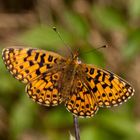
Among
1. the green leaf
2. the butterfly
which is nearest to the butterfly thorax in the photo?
the butterfly

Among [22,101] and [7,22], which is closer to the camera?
[22,101]

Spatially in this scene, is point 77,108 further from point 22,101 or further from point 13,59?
point 22,101

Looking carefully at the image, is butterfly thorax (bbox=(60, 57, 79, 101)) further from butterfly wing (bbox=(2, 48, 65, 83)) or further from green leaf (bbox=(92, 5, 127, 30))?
green leaf (bbox=(92, 5, 127, 30))

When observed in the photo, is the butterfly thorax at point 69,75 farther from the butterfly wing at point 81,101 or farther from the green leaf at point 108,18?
the green leaf at point 108,18

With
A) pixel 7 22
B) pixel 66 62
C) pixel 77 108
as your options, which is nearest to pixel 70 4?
pixel 7 22

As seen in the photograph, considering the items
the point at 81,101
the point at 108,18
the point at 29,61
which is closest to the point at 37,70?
the point at 29,61

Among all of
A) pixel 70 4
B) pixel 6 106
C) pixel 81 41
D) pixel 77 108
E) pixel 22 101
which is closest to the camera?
pixel 77 108

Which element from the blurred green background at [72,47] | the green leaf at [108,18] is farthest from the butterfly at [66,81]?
the green leaf at [108,18]
